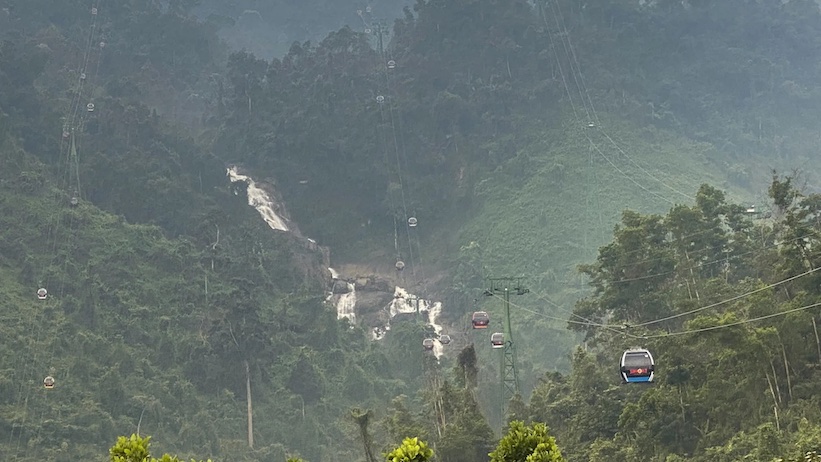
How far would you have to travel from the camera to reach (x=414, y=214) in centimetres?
10556

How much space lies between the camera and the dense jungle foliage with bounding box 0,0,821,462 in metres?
50.8

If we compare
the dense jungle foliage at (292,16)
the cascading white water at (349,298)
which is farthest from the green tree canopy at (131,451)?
the dense jungle foliage at (292,16)

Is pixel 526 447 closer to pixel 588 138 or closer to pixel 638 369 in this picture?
pixel 638 369

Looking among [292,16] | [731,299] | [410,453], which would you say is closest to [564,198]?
[731,299]

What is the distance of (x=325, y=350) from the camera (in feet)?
285

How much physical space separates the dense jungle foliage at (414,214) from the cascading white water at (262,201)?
1.70 metres

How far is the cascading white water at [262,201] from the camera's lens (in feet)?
355

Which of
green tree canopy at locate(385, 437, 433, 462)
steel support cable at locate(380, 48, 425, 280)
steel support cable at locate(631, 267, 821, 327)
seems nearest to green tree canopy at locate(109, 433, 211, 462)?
green tree canopy at locate(385, 437, 433, 462)

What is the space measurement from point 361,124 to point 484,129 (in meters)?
10.9

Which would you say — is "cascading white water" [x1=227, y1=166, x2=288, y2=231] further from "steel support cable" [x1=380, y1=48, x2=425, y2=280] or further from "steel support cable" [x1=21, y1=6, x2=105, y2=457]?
"steel support cable" [x1=21, y1=6, x2=105, y2=457]

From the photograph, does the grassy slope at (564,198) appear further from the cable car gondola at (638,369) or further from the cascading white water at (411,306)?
the cable car gondola at (638,369)

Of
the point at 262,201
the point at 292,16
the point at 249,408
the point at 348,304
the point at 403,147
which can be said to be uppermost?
the point at 292,16

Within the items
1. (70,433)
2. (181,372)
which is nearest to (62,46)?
(181,372)

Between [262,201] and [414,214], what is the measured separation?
13776 mm
